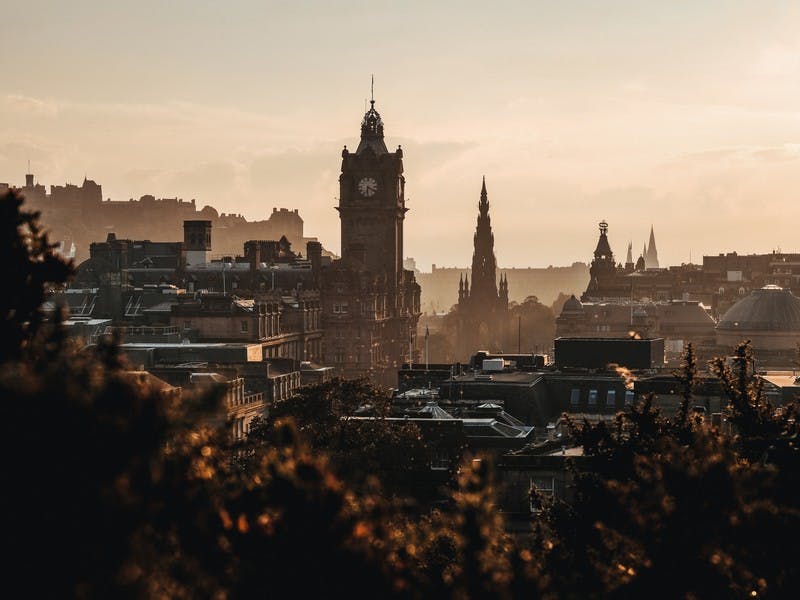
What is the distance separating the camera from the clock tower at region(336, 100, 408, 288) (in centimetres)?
17088

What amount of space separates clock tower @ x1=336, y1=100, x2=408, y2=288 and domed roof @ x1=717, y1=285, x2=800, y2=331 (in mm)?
35628

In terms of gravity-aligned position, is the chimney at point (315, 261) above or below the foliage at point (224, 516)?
above

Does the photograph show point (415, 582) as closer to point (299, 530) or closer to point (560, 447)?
point (299, 530)

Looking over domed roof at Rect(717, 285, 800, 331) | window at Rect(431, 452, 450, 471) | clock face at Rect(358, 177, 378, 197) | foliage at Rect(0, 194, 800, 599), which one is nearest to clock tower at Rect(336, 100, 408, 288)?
clock face at Rect(358, 177, 378, 197)

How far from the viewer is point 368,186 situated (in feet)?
562

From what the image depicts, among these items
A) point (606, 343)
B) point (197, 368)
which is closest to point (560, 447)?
point (606, 343)

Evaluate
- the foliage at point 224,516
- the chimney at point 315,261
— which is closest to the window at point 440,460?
the foliage at point 224,516

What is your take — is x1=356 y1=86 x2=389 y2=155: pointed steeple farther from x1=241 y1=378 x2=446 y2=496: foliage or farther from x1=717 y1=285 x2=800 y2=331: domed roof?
x1=241 y1=378 x2=446 y2=496: foliage

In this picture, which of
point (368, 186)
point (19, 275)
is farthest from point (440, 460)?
point (368, 186)

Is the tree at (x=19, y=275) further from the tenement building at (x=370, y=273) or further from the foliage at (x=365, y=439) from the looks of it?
the tenement building at (x=370, y=273)

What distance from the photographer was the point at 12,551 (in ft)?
59.7

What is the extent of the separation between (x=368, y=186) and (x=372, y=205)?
81.6 inches

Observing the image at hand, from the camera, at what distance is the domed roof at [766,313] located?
16638cm

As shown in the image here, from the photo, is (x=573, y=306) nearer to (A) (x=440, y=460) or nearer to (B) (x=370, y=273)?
(B) (x=370, y=273)
